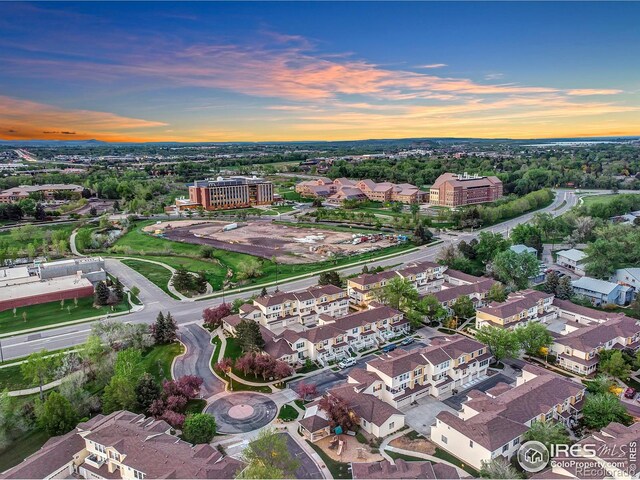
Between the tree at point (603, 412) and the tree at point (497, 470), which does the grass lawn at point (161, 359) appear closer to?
the tree at point (497, 470)

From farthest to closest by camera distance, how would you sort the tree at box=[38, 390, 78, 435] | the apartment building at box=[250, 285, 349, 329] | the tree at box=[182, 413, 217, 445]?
the apartment building at box=[250, 285, 349, 329] → the tree at box=[38, 390, 78, 435] → the tree at box=[182, 413, 217, 445]

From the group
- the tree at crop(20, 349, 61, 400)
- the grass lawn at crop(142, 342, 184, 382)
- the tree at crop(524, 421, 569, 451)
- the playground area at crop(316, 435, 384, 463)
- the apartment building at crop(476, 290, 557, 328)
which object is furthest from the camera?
the apartment building at crop(476, 290, 557, 328)

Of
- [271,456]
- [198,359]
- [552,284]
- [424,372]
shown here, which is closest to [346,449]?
[271,456]

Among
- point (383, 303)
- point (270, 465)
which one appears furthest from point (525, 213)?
point (270, 465)

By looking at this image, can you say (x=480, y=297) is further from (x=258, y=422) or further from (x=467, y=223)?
(x=467, y=223)

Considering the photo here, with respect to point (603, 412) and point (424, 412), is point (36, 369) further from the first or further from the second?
point (603, 412)

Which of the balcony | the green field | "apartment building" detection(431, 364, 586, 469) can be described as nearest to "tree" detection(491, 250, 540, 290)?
the green field

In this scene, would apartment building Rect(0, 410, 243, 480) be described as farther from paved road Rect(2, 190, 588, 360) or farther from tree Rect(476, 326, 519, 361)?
tree Rect(476, 326, 519, 361)
